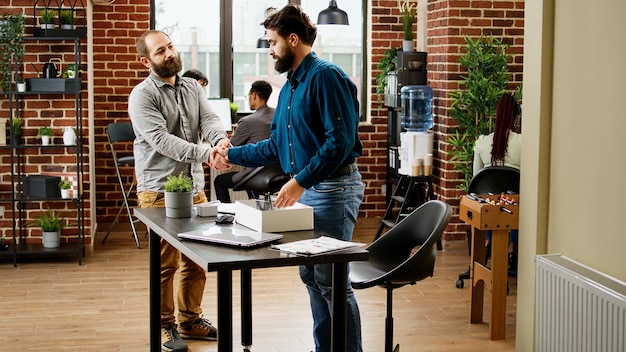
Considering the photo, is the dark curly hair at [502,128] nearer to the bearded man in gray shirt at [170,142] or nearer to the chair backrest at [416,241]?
the chair backrest at [416,241]

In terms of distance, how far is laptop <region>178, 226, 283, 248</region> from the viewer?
3348mm

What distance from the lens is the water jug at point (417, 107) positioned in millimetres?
8125

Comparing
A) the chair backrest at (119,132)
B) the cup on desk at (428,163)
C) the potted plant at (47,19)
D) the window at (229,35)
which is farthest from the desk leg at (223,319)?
the window at (229,35)

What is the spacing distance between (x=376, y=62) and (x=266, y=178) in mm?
2436

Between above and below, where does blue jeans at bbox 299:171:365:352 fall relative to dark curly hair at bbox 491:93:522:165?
below

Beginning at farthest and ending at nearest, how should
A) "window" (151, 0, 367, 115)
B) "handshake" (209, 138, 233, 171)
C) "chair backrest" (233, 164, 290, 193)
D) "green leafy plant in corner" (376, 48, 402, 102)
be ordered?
"window" (151, 0, 367, 115) → "green leafy plant in corner" (376, 48, 402, 102) → "chair backrest" (233, 164, 290, 193) → "handshake" (209, 138, 233, 171)

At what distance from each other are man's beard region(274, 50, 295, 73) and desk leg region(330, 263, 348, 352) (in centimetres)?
108

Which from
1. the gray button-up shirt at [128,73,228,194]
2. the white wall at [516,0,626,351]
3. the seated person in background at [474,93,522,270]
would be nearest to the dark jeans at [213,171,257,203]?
the seated person in background at [474,93,522,270]

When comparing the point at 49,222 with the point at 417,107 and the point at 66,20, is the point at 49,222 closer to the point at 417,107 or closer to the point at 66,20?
the point at 66,20

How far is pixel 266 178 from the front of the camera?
7.52 metres

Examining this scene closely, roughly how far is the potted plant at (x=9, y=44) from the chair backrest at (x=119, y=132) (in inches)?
53.7

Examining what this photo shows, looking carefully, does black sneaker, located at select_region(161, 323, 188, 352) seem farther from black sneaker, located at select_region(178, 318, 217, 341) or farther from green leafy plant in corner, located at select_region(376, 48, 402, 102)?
green leafy plant in corner, located at select_region(376, 48, 402, 102)

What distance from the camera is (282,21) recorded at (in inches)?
154

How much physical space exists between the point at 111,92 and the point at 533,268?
224 inches
